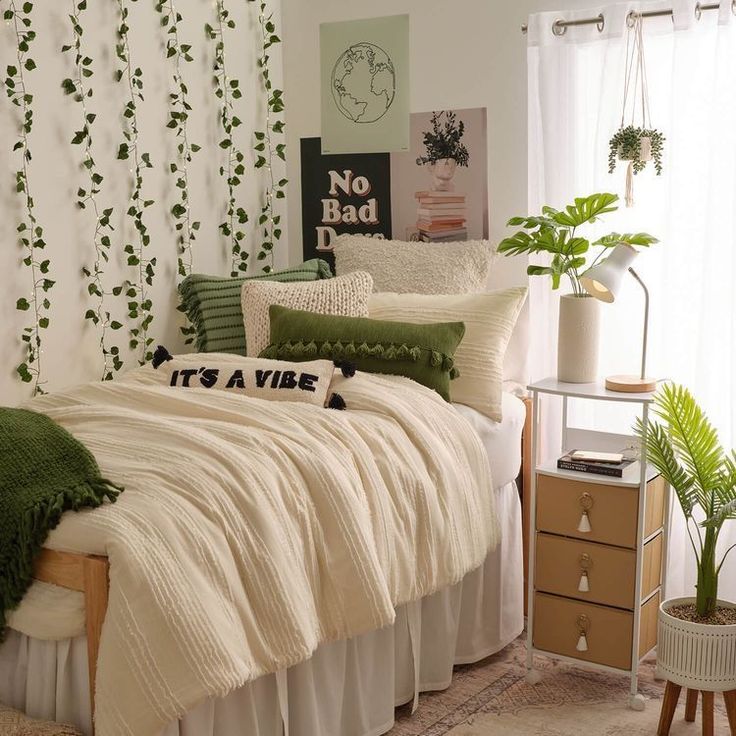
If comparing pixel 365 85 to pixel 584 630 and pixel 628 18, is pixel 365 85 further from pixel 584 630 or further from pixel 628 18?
pixel 584 630

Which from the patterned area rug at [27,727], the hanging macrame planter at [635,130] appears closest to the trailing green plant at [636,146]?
the hanging macrame planter at [635,130]

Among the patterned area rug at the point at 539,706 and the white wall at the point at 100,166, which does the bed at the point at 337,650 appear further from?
the white wall at the point at 100,166

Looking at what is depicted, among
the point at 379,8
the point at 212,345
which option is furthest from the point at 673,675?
the point at 379,8

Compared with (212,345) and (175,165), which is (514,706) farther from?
(175,165)

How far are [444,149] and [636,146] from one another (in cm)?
83

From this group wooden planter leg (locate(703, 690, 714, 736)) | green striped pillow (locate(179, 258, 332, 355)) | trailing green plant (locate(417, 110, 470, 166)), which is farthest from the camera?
trailing green plant (locate(417, 110, 470, 166))

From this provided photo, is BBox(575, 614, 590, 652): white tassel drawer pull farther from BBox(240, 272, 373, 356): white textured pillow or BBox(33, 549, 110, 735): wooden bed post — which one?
BBox(33, 549, 110, 735): wooden bed post

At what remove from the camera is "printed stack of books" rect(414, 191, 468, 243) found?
370cm

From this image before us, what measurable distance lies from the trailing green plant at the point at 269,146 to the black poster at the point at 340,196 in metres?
0.11

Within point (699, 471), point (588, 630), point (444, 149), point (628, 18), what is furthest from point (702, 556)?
point (444, 149)

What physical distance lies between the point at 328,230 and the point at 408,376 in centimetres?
125

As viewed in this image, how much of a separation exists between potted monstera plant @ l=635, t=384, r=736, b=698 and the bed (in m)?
0.52

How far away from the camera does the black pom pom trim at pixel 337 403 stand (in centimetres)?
277

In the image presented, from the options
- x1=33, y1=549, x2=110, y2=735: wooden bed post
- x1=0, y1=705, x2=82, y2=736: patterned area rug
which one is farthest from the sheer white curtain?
x1=0, y1=705, x2=82, y2=736: patterned area rug
